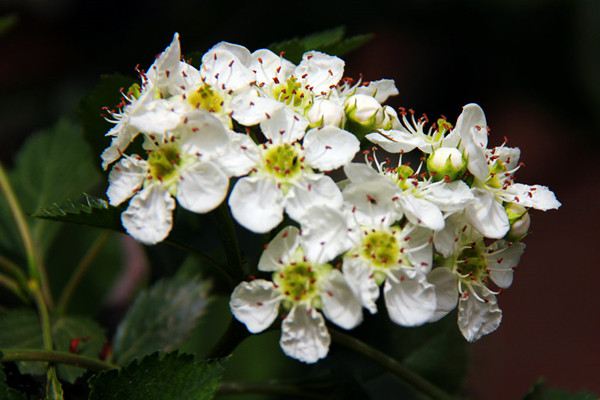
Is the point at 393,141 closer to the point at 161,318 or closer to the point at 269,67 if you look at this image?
the point at 269,67

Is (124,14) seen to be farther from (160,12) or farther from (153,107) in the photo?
(153,107)

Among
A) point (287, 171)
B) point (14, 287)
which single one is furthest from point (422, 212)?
point (14, 287)

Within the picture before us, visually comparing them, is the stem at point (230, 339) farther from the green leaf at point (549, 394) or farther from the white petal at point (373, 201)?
the green leaf at point (549, 394)

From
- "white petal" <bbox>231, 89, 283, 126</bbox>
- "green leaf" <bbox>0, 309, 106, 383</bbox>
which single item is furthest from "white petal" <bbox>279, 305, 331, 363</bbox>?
"green leaf" <bbox>0, 309, 106, 383</bbox>

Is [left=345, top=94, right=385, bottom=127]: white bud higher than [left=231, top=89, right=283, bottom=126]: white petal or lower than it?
lower

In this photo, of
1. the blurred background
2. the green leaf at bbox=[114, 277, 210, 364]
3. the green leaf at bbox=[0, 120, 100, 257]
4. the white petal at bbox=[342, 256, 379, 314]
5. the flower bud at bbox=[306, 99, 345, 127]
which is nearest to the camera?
the white petal at bbox=[342, 256, 379, 314]

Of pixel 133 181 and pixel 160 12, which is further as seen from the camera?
pixel 160 12

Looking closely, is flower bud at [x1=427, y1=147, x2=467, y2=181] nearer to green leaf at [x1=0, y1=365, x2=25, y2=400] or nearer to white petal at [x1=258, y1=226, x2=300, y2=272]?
white petal at [x1=258, y1=226, x2=300, y2=272]

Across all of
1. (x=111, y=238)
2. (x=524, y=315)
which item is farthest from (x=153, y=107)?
(x=524, y=315)
